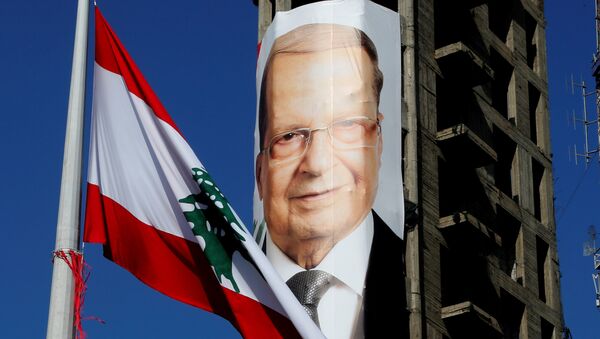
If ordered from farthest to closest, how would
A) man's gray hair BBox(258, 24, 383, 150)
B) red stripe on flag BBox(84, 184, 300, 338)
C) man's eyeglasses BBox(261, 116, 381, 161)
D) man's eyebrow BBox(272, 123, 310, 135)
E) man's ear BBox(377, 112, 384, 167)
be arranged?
man's gray hair BBox(258, 24, 383, 150), man's ear BBox(377, 112, 384, 167), man's eyebrow BBox(272, 123, 310, 135), man's eyeglasses BBox(261, 116, 381, 161), red stripe on flag BBox(84, 184, 300, 338)

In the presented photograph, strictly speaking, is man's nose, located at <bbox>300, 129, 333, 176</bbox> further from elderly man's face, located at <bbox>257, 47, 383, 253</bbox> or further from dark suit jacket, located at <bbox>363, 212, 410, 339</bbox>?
dark suit jacket, located at <bbox>363, 212, 410, 339</bbox>

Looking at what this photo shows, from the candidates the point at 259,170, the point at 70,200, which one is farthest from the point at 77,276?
the point at 259,170

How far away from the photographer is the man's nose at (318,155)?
4869cm

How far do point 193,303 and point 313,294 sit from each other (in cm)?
2674

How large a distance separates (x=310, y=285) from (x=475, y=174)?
1053 cm

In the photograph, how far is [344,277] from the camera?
47094mm

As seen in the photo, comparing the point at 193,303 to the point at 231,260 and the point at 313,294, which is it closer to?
the point at 231,260

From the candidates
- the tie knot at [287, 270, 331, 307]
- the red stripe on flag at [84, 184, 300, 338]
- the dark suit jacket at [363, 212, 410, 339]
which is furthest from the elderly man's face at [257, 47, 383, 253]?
the red stripe on flag at [84, 184, 300, 338]

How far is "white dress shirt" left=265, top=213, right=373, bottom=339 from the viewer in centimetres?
4597

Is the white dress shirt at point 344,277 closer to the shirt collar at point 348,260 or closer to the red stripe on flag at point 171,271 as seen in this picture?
the shirt collar at point 348,260

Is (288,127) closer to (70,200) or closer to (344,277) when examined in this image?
(344,277)

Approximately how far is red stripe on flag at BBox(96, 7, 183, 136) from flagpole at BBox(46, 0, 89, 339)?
1010 mm

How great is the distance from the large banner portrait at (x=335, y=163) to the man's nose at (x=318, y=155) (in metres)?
0.03

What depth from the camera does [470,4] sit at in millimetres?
57625
